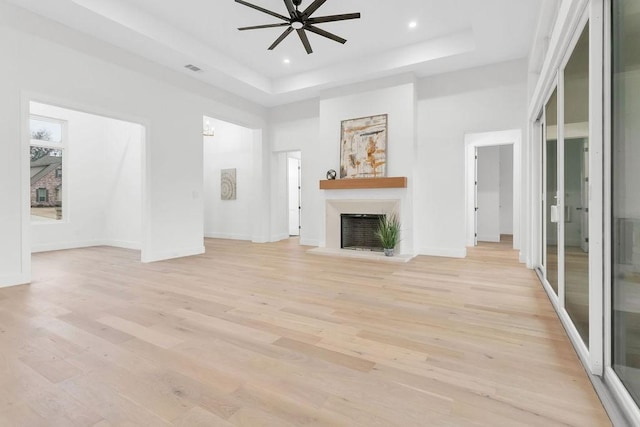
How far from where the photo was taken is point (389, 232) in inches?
218

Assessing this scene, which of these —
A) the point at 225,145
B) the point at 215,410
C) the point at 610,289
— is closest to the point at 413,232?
the point at 610,289

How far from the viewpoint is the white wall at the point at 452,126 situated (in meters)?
5.22

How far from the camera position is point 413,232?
5699mm

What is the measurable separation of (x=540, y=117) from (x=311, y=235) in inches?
186

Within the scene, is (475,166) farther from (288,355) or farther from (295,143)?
(288,355)

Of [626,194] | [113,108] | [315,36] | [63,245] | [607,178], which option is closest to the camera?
[626,194]

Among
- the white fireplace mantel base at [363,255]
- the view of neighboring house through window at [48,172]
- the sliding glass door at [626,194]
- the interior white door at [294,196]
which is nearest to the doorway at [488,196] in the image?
the white fireplace mantel base at [363,255]

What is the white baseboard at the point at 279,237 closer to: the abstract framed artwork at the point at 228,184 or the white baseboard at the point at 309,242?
the white baseboard at the point at 309,242

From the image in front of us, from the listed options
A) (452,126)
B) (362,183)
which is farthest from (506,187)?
(362,183)

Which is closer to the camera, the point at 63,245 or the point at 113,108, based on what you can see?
the point at 113,108

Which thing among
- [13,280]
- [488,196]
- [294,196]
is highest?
[294,196]

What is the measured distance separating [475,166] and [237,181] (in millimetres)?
5684

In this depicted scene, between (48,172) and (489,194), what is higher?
(48,172)

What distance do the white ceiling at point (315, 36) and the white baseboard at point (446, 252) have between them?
3167mm
